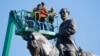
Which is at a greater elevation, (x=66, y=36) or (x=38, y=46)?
(x=66, y=36)

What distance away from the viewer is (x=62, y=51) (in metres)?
9.62

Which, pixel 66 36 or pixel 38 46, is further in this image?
pixel 66 36

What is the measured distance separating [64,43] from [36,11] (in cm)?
640

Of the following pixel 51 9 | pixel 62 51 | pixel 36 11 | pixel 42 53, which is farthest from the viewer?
pixel 51 9

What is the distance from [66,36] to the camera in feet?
32.3

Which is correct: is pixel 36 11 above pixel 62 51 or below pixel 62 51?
above

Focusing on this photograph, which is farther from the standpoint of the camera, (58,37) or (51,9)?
(51,9)

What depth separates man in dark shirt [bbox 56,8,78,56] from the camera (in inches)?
382

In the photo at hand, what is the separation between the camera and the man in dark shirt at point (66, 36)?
9.70 m

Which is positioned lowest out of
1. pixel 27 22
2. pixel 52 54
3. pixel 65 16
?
pixel 52 54

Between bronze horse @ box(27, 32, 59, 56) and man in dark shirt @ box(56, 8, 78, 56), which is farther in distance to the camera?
man in dark shirt @ box(56, 8, 78, 56)

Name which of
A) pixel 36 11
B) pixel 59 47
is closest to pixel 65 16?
pixel 59 47

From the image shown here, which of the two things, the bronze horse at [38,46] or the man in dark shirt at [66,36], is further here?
the man in dark shirt at [66,36]

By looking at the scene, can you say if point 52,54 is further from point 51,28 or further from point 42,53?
point 51,28
